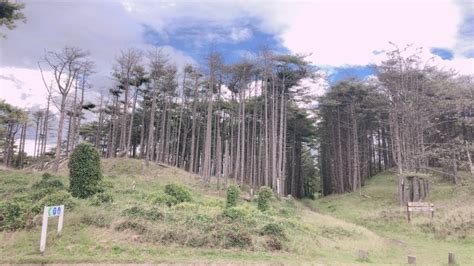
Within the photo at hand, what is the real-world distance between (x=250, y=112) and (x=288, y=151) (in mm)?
7856

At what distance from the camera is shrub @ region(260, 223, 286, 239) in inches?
410

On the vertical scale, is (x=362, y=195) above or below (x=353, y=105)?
below

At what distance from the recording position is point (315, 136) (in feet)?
147

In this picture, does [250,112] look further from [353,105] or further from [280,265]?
[280,265]

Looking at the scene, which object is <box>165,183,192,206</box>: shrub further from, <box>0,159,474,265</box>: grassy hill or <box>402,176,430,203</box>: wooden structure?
<box>402,176,430,203</box>: wooden structure

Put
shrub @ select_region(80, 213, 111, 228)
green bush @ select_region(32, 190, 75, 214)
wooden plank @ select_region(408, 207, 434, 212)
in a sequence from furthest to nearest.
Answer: wooden plank @ select_region(408, 207, 434, 212) → green bush @ select_region(32, 190, 75, 214) → shrub @ select_region(80, 213, 111, 228)

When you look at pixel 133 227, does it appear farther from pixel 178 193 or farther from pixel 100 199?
pixel 178 193

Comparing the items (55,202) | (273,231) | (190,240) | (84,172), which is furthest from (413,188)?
(55,202)

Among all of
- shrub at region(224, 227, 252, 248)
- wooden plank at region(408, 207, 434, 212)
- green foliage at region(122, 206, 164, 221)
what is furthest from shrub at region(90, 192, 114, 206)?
wooden plank at region(408, 207, 434, 212)

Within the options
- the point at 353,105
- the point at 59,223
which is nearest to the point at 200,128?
the point at 353,105

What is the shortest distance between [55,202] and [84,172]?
310cm

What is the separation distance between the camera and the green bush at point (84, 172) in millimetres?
13938

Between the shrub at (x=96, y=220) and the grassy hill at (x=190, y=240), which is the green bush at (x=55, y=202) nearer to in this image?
the grassy hill at (x=190, y=240)

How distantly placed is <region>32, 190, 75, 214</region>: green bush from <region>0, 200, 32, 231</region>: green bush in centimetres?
28
